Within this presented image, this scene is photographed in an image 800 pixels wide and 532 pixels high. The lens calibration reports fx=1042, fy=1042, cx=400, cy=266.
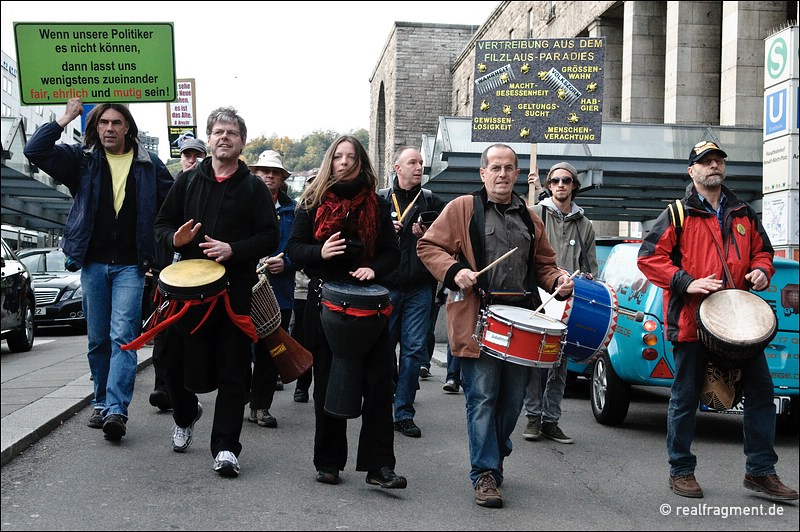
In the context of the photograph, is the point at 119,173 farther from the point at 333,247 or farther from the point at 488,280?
the point at 488,280

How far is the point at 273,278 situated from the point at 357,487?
3.14m

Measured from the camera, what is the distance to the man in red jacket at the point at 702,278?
230 inches

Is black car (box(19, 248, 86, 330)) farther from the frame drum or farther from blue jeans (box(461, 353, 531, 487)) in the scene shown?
the frame drum

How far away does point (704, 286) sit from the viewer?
580 centimetres

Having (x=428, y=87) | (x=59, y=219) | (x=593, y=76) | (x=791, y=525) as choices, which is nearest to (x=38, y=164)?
(x=791, y=525)

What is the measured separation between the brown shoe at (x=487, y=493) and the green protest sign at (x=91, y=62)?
410cm

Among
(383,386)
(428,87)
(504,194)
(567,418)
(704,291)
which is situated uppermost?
(428,87)

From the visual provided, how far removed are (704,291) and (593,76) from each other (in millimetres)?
8214

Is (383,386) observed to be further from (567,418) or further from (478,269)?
(567,418)

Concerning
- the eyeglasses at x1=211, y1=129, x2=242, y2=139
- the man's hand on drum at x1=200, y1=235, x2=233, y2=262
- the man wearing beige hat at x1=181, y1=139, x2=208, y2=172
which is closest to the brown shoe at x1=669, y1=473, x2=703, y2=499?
the man's hand on drum at x1=200, y1=235, x2=233, y2=262

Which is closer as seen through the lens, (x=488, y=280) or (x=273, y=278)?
(x=488, y=280)

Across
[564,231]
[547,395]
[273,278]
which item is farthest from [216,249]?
[564,231]

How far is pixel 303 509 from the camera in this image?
5.24m

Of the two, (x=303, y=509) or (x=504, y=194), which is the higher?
(x=504, y=194)
